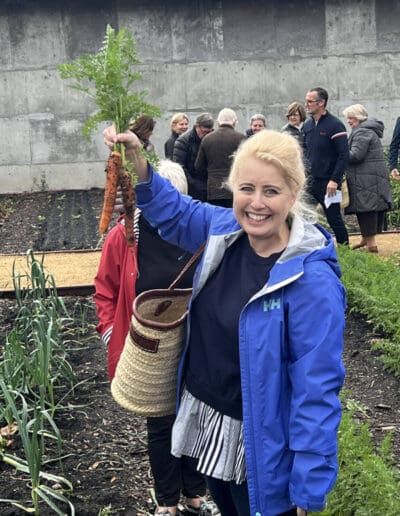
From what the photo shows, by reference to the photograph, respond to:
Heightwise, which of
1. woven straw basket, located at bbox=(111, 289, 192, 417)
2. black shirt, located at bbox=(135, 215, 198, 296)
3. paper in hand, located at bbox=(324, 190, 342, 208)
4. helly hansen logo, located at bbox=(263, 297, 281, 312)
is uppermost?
helly hansen logo, located at bbox=(263, 297, 281, 312)

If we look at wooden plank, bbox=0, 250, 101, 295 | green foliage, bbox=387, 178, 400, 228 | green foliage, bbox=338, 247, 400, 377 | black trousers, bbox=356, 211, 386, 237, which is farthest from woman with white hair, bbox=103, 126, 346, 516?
green foliage, bbox=387, 178, 400, 228

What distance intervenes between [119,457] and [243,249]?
202cm

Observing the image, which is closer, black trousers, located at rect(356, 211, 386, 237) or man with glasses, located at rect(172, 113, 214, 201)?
black trousers, located at rect(356, 211, 386, 237)

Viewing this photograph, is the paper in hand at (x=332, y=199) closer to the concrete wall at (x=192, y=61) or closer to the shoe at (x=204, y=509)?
the shoe at (x=204, y=509)

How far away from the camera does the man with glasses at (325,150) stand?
8266mm

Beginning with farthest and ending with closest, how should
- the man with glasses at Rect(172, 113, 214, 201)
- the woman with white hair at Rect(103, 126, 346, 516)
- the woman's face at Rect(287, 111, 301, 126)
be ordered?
the woman's face at Rect(287, 111, 301, 126) < the man with glasses at Rect(172, 113, 214, 201) < the woman with white hair at Rect(103, 126, 346, 516)

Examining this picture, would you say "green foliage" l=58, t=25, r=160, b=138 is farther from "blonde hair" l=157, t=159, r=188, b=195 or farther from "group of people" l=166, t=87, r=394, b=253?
"group of people" l=166, t=87, r=394, b=253

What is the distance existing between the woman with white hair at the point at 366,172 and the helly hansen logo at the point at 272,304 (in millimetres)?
6593

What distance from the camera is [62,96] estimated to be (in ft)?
53.6

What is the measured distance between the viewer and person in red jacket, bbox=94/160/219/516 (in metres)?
3.27

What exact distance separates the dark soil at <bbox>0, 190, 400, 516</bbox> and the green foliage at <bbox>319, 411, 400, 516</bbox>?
70 centimetres

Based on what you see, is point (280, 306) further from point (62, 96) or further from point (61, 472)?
point (62, 96)

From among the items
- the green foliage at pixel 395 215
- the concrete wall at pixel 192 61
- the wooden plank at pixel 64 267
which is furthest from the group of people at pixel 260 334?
the concrete wall at pixel 192 61

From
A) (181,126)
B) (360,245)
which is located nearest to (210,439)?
(360,245)
